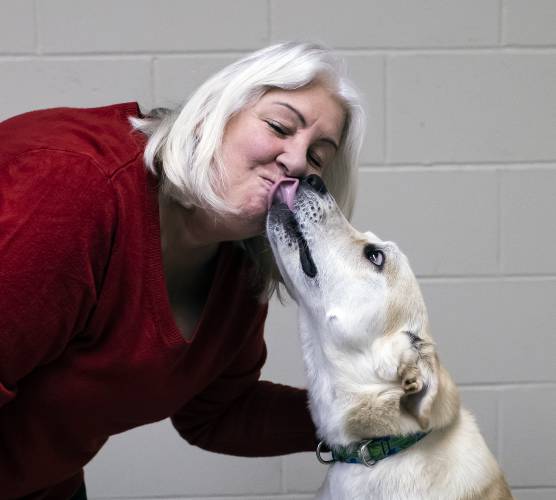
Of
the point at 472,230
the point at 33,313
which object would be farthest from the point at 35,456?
the point at 472,230

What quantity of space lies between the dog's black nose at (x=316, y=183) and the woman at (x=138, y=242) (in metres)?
0.01

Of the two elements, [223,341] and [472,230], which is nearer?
[223,341]

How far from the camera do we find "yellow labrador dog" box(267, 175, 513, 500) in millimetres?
1579

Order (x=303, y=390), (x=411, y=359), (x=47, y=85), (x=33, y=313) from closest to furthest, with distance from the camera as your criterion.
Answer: (x=33, y=313)
(x=411, y=359)
(x=303, y=390)
(x=47, y=85)

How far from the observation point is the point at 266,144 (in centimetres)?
149

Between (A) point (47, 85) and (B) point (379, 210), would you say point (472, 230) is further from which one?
(A) point (47, 85)

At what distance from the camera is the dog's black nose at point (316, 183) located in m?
1.58

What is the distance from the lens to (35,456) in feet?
5.30

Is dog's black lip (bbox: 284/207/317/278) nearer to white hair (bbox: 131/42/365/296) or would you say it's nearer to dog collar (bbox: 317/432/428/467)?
white hair (bbox: 131/42/365/296)

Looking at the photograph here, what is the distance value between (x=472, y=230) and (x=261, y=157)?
4.11 feet

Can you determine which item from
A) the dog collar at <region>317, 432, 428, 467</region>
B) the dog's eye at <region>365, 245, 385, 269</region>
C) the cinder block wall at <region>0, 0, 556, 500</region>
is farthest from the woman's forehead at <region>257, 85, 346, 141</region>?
the cinder block wall at <region>0, 0, 556, 500</region>

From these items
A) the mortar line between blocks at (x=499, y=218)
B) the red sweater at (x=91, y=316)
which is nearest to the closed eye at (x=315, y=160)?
the red sweater at (x=91, y=316)

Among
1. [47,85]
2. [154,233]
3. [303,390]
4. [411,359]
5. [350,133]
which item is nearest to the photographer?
[154,233]

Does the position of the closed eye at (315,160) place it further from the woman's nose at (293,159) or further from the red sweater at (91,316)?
the red sweater at (91,316)
